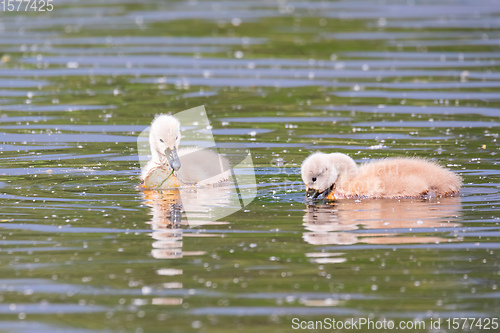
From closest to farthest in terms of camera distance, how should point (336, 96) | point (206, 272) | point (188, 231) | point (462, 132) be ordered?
point (206, 272), point (188, 231), point (462, 132), point (336, 96)

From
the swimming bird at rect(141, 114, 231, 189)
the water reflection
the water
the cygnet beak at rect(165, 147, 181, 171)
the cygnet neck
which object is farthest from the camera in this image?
the swimming bird at rect(141, 114, 231, 189)

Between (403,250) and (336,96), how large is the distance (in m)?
6.96

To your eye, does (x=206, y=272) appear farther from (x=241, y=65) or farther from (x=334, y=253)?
(x=241, y=65)

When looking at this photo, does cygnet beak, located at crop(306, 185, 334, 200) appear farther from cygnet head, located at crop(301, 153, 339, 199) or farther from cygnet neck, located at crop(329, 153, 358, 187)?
cygnet neck, located at crop(329, 153, 358, 187)

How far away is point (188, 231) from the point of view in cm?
736

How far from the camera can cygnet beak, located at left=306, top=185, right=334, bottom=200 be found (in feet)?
27.6

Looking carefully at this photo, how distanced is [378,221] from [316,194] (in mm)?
1023

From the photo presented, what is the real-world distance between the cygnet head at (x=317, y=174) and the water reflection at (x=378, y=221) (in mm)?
212

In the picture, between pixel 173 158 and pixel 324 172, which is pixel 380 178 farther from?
pixel 173 158

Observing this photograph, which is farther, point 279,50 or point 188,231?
point 279,50

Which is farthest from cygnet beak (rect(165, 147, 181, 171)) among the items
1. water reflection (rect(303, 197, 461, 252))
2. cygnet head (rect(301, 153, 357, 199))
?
water reflection (rect(303, 197, 461, 252))

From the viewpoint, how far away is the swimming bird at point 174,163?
8.88 meters

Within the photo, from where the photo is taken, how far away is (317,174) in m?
8.37

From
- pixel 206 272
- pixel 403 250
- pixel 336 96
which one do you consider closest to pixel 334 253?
pixel 403 250
